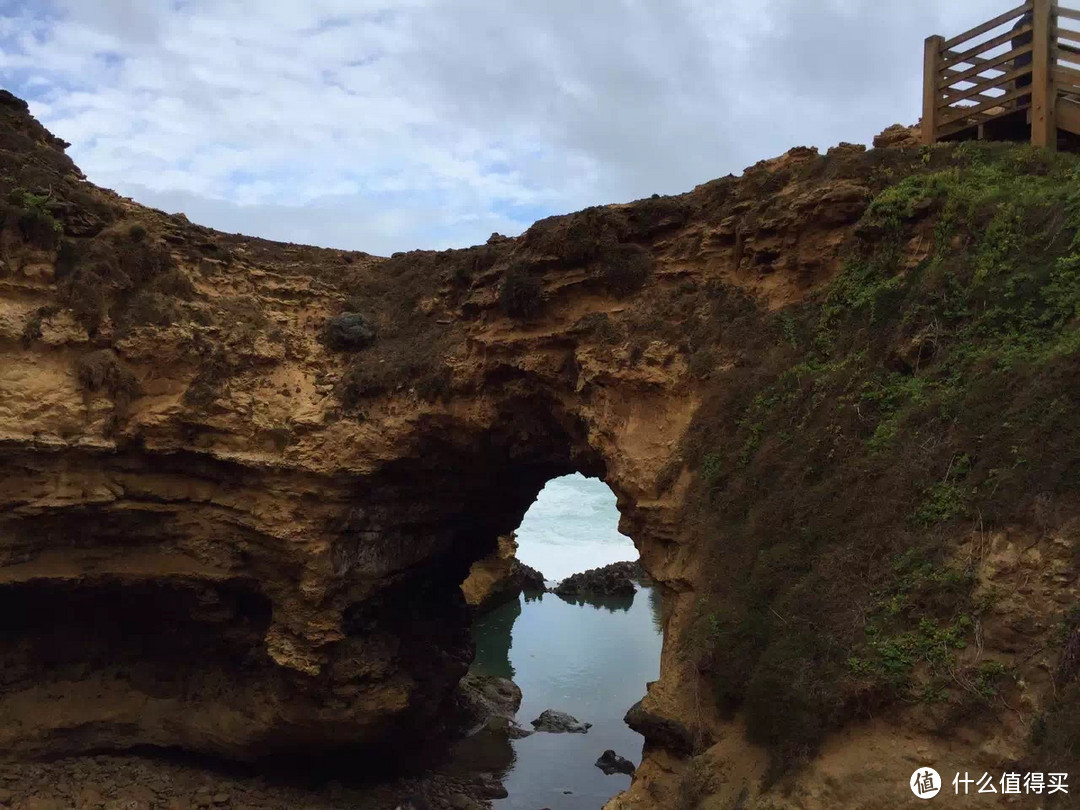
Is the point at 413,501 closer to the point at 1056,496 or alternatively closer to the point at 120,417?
the point at 120,417

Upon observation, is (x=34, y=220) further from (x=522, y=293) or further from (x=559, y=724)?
(x=559, y=724)

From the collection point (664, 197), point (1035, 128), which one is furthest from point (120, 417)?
point (1035, 128)

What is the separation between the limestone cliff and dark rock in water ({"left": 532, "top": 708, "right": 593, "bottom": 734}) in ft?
12.4

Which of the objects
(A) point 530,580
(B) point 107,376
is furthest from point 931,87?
(A) point 530,580

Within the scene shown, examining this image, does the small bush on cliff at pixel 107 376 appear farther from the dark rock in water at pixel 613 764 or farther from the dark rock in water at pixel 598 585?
the dark rock in water at pixel 598 585

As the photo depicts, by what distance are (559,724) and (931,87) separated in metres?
15.7

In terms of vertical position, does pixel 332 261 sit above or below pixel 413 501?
above

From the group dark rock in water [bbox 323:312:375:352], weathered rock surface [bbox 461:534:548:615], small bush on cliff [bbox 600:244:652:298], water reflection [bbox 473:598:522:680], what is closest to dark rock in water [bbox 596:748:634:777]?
water reflection [bbox 473:598:522:680]

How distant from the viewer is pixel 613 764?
677 inches

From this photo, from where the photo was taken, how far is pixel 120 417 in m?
13.2

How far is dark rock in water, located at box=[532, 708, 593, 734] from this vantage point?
63.6 feet

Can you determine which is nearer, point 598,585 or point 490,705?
point 490,705

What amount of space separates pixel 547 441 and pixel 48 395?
27.3ft

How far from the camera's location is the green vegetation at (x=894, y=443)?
670 cm
